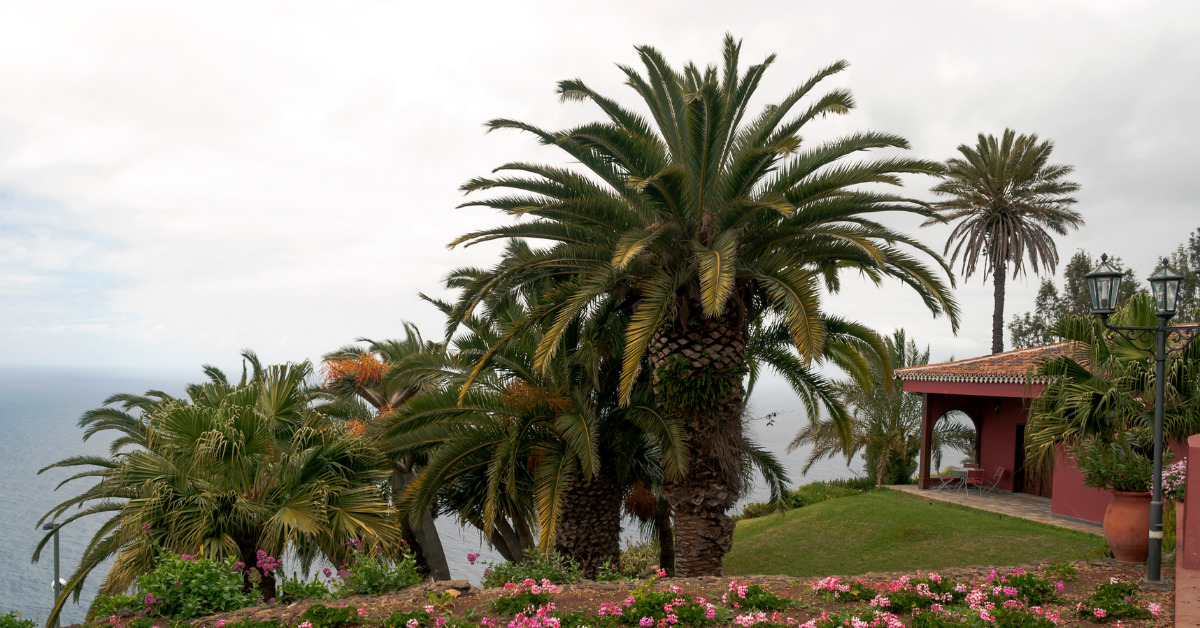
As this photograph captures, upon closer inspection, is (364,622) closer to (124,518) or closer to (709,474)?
(124,518)

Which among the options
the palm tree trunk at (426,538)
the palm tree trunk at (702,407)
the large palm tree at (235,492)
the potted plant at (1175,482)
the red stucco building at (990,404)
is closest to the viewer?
the large palm tree at (235,492)

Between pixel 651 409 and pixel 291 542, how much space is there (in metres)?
5.00

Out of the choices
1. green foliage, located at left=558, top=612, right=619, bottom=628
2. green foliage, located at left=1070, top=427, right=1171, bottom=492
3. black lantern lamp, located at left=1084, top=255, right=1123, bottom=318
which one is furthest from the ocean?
black lantern lamp, located at left=1084, top=255, right=1123, bottom=318

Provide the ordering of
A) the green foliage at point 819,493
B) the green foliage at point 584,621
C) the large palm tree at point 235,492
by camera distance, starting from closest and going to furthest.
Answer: the green foliage at point 584,621 < the large palm tree at point 235,492 < the green foliage at point 819,493

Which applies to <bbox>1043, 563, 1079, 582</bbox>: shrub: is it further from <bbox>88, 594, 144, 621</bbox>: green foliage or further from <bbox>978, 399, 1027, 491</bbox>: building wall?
<bbox>978, 399, 1027, 491</bbox>: building wall

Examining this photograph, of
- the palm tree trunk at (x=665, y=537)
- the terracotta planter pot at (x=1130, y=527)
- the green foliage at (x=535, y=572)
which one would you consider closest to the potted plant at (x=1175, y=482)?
the terracotta planter pot at (x=1130, y=527)

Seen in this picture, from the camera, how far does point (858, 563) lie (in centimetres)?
1534

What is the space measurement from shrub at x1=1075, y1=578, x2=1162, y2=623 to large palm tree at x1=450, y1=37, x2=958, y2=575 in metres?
3.90

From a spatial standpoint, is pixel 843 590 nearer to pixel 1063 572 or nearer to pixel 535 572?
pixel 535 572

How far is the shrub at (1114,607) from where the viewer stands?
6.02 meters

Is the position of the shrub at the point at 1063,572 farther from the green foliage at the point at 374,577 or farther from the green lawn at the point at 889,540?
the green foliage at the point at 374,577

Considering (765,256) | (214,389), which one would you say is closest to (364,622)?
(214,389)

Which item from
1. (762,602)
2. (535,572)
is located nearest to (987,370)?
(762,602)

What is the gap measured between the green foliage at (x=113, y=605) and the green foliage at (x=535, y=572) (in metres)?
2.87
